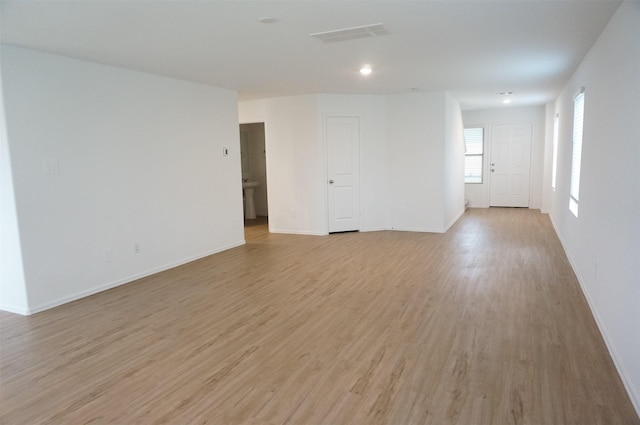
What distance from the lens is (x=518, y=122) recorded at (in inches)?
398

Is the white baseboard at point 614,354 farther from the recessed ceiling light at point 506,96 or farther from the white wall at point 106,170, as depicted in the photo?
the white wall at point 106,170

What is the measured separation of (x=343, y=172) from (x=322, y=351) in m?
4.79

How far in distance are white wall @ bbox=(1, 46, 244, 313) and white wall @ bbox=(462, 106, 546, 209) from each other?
6.91 m

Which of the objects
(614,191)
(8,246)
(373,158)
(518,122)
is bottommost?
(8,246)

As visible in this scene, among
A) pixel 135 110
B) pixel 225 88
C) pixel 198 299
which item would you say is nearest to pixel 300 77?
pixel 225 88

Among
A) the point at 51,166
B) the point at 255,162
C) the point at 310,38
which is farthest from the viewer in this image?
the point at 255,162

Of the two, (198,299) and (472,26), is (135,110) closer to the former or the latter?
(198,299)

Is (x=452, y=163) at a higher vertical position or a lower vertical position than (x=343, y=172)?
higher

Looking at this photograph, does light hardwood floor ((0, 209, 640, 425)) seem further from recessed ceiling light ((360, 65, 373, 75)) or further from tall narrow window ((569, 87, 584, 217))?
recessed ceiling light ((360, 65, 373, 75))

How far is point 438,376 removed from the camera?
8.59ft

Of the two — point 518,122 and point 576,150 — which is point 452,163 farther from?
point 518,122

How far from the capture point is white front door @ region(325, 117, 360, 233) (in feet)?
24.0

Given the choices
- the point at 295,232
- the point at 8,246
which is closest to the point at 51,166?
the point at 8,246

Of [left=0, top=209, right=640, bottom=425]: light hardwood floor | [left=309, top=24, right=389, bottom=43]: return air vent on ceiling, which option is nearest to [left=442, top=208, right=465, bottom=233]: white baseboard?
[left=0, top=209, right=640, bottom=425]: light hardwood floor
